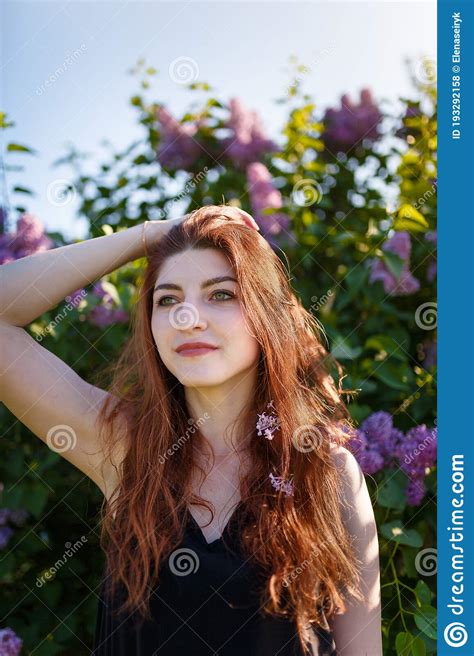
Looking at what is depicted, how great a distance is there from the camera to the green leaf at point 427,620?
1469 mm

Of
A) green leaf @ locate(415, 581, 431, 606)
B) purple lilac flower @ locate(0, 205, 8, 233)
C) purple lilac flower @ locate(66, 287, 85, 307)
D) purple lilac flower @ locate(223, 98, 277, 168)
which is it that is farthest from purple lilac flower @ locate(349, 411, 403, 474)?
purple lilac flower @ locate(0, 205, 8, 233)

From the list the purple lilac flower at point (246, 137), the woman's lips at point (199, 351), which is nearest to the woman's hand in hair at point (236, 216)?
the woman's lips at point (199, 351)

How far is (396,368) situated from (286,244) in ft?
1.53

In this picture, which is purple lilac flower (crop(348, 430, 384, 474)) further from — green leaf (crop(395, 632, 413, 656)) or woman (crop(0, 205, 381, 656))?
green leaf (crop(395, 632, 413, 656))

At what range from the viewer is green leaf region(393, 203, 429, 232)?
1.79m

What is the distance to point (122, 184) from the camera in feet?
7.18

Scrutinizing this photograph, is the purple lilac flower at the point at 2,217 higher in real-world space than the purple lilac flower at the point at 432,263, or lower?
lower

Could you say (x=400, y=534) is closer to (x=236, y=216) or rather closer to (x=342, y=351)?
(x=342, y=351)

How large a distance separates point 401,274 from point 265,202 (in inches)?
16.2

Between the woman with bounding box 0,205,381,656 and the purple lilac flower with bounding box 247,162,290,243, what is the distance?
1.43ft

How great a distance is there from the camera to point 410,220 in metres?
1.85

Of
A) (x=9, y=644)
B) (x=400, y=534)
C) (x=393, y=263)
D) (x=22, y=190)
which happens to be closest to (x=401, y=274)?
(x=393, y=263)

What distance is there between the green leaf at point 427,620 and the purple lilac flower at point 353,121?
4.20ft

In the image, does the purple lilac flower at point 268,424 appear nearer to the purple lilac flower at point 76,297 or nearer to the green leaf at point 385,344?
the green leaf at point 385,344
